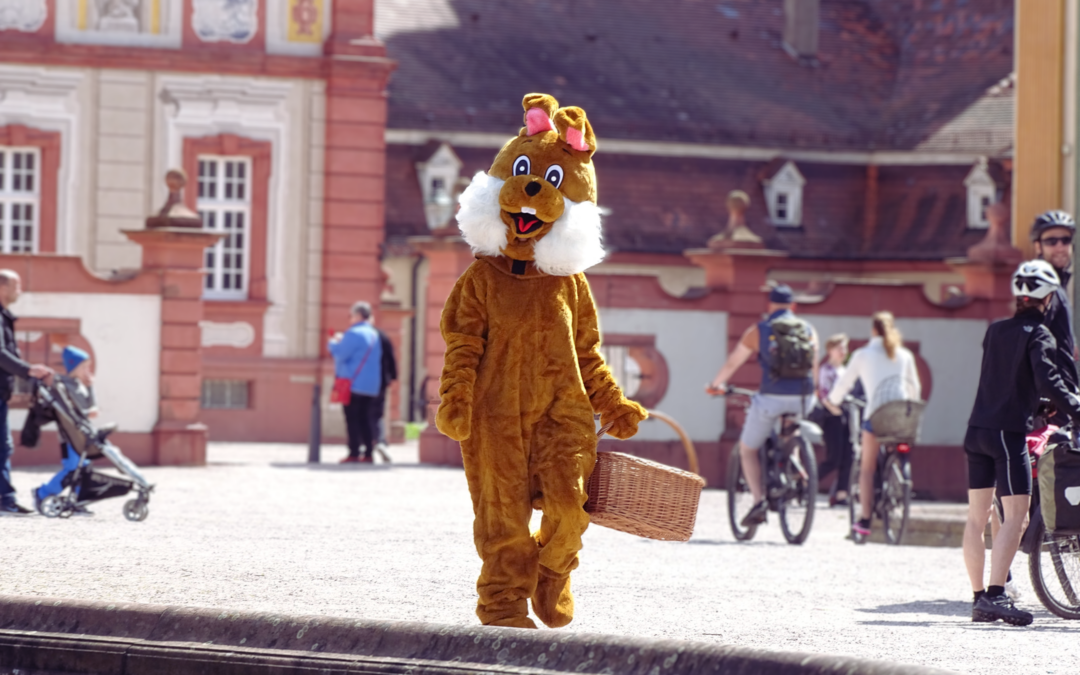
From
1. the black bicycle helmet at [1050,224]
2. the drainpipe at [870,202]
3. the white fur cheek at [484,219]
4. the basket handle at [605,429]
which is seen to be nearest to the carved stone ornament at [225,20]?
the black bicycle helmet at [1050,224]

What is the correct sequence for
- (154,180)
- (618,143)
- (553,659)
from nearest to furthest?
(553,659), (154,180), (618,143)

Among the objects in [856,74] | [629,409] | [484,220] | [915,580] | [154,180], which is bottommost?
[915,580]

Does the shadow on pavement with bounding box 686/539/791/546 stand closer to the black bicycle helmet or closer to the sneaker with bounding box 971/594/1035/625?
the black bicycle helmet

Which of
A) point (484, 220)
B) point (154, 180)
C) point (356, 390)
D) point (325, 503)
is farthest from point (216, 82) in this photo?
point (484, 220)

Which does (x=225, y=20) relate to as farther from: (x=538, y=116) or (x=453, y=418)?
(x=453, y=418)

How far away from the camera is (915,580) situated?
1253cm

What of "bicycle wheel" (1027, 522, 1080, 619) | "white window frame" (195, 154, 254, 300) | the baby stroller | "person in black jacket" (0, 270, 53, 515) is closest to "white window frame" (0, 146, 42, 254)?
"white window frame" (195, 154, 254, 300)

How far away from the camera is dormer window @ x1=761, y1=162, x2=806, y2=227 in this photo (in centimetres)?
4366

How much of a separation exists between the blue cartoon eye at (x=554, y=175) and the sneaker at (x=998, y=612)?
10.5ft

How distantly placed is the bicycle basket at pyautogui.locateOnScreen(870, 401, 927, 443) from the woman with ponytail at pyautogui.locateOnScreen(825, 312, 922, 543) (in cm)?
19

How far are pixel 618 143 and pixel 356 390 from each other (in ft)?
67.1

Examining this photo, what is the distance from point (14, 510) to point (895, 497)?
6.35m

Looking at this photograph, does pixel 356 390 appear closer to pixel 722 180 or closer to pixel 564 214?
pixel 564 214

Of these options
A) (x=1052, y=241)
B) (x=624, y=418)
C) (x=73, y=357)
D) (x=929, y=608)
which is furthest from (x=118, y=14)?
(x=624, y=418)
